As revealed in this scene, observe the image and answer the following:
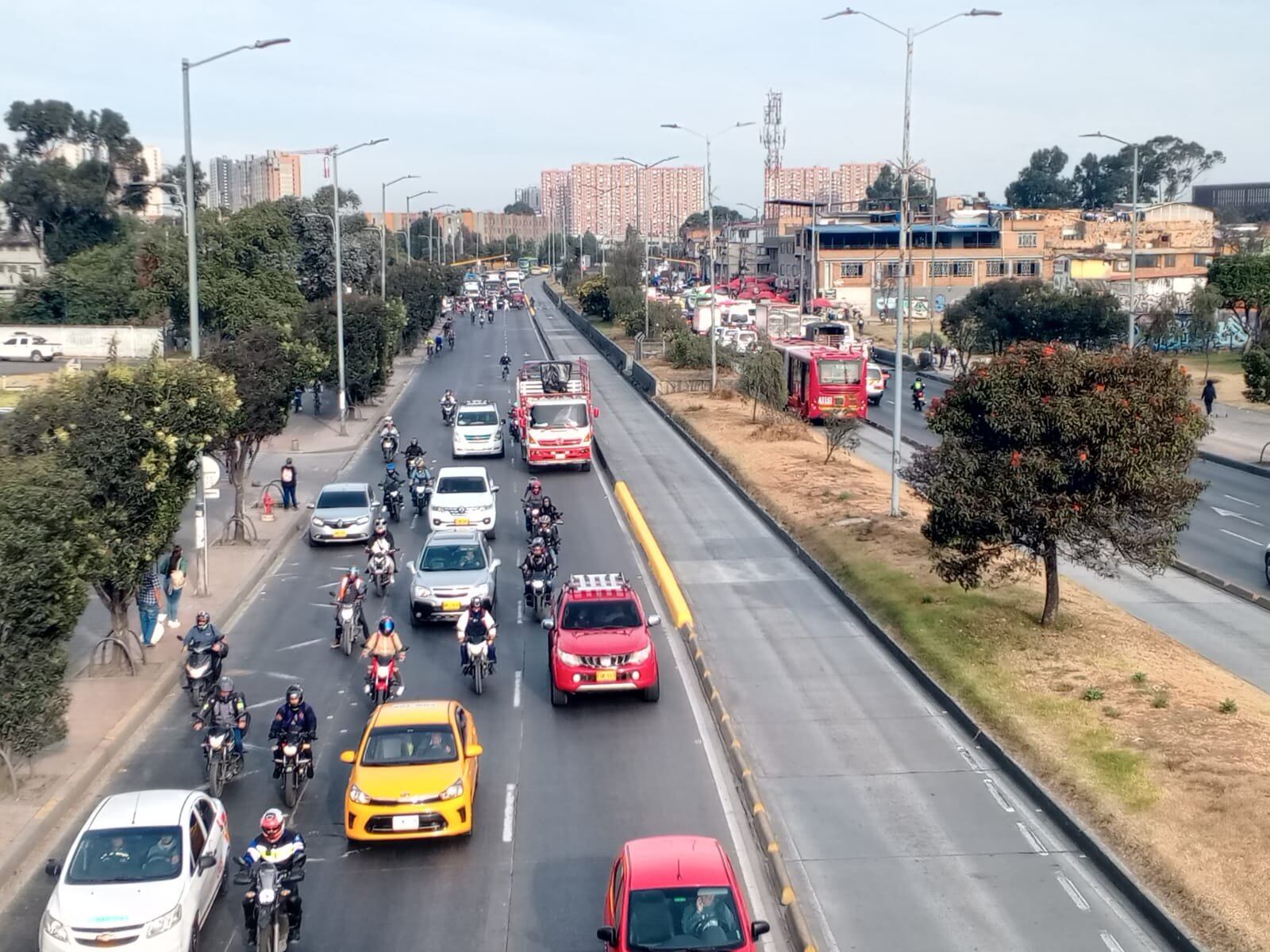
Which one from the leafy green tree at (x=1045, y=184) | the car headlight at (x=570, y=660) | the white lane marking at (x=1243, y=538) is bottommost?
the white lane marking at (x=1243, y=538)

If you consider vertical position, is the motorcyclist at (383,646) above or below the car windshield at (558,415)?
below

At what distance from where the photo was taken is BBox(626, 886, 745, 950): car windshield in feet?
32.7

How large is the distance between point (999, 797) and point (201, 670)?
1051 centimetres

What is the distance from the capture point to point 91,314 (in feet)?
274

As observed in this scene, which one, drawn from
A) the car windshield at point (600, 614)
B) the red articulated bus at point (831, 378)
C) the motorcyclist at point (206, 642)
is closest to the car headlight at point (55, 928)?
the motorcyclist at point (206, 642)

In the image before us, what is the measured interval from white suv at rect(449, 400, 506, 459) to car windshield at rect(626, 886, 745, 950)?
3252 centimetres

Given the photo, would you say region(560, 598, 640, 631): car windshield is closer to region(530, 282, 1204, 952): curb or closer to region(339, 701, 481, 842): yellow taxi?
region(530, 282, 1204, 952): curb

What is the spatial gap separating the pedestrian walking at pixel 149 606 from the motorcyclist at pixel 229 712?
514 cm

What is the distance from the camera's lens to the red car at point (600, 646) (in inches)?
702

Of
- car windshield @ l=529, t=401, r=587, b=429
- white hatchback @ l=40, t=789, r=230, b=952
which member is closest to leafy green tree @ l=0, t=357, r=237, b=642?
white hatchback @ l=40, t=789, r=230, b=952

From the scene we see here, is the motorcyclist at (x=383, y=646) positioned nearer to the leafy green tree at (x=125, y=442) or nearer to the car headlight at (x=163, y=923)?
the leafy green tree at (x=125, y=442)

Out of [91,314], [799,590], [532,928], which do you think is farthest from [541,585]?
[91,314]

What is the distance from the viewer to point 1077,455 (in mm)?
18672

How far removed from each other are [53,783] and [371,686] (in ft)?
13.9
